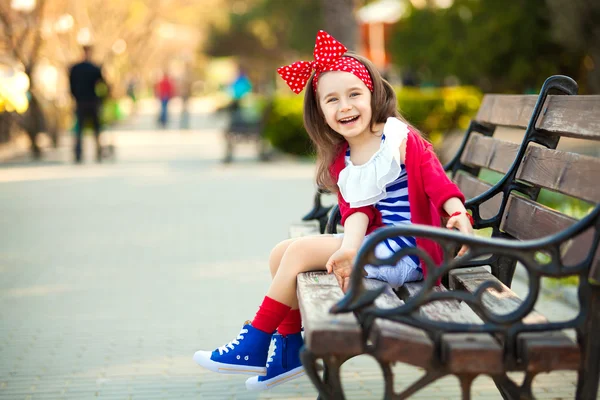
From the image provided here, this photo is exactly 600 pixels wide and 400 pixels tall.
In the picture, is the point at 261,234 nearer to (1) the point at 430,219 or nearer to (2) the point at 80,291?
(2) the point at 80,291

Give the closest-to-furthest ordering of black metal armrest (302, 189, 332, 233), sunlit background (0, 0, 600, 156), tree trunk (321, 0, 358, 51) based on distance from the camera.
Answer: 1. black metal armrest (302, 189, 332, 233)
2. sunlit background (0, 0, 600, 156)
3. tree trunk (321, 0, 358, 51)

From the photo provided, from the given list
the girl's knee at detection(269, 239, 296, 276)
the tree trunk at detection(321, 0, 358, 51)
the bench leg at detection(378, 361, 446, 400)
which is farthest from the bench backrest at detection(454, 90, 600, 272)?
the tree trunk at detection(321, 0, 358, 51)

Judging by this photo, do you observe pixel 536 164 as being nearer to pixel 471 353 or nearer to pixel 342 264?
pixel 342 264

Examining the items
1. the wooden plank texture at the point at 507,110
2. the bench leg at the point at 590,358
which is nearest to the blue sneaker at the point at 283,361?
the bench leg at the point at 590,358

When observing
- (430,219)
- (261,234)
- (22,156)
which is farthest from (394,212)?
(22,156)

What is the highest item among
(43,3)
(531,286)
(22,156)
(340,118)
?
(43,3)

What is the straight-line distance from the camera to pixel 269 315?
322 centimetres

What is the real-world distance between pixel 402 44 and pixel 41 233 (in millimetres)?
25525

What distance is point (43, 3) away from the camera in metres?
17.9

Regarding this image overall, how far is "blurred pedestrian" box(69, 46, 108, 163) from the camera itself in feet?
52.7

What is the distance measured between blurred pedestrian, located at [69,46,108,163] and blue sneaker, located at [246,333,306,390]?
1337 cm

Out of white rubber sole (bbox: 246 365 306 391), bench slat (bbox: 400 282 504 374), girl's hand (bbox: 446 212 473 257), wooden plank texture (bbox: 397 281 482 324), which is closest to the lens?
bench slat (bbox: 400 282 504 374)

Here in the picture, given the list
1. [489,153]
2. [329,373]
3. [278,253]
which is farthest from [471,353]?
[489,153]

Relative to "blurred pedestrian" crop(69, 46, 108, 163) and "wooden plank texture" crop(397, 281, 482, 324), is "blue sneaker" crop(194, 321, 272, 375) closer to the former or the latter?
"wooden plank texture" crop(397, 281, 482, 324)
